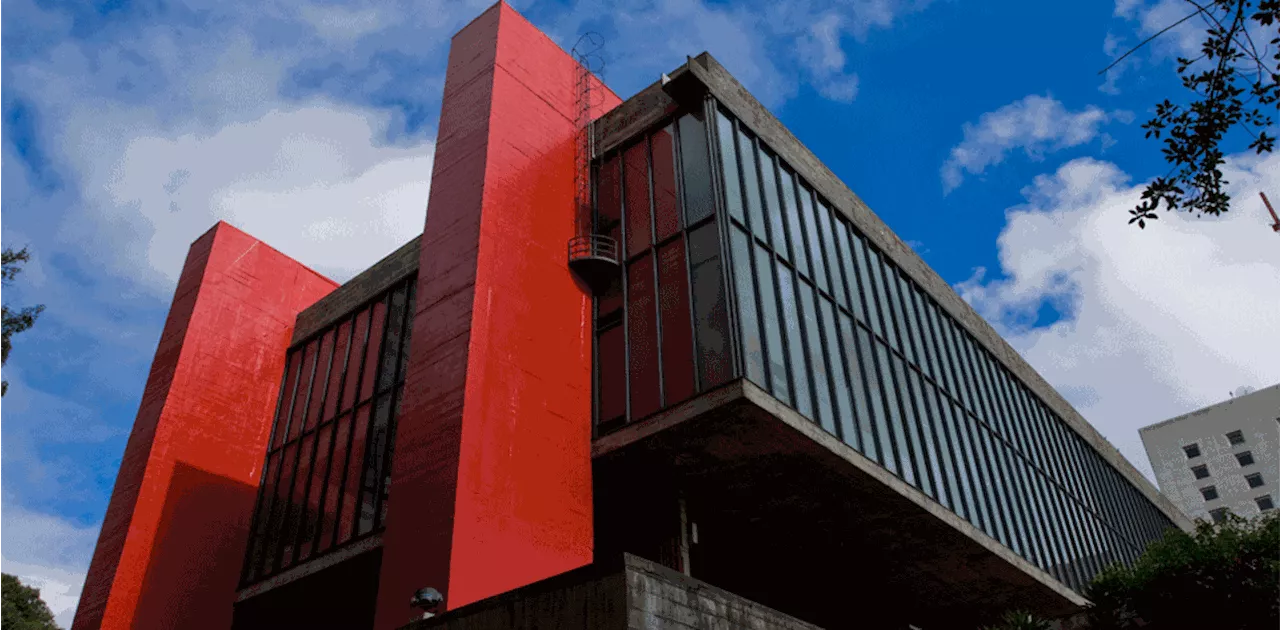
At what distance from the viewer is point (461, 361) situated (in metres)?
20.3

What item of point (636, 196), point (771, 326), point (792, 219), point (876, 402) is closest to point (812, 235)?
point (792, 219)

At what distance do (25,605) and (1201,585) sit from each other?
168ft

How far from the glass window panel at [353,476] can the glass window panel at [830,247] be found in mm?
13125

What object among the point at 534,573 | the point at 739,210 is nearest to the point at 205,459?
the point at 534,573

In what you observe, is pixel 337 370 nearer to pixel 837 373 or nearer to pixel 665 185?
pixel 665 185

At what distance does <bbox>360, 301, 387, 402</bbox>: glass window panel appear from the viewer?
2684cm

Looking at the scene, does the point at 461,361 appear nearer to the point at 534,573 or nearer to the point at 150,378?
the point at 534,573

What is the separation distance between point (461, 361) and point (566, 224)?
5.75 m

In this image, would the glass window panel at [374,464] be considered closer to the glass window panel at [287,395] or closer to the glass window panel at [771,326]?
the glass window panel at [287,395]

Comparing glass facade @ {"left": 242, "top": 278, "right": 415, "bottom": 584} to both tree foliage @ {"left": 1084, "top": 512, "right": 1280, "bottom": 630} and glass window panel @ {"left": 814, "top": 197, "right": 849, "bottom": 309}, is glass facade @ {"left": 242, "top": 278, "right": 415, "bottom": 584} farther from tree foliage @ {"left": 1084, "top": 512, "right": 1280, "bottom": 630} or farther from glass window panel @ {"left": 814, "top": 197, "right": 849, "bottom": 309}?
tree foliage @ {"left": 1084, "top": 512, "right": 1280, "bottom": 630}

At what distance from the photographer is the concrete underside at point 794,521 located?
19844 millimetres

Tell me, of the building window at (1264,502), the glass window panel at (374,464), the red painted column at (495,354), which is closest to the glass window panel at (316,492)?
the glass window panel at (374,464)

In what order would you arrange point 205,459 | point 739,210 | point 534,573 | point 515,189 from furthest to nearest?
1. point 205,459
2. point 515,189
3. point 739,210
4. point 534,573

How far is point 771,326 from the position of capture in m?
20.8
